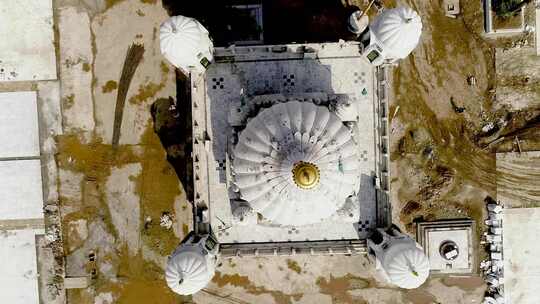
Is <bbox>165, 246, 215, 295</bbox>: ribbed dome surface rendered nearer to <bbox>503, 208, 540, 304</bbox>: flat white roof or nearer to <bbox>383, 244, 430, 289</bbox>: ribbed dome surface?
<bbox>383, 244, 430, 289</bbox>: ribbed dome surface

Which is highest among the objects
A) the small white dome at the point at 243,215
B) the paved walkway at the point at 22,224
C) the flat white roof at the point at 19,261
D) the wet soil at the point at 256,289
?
the small white dome at the point at 243,215

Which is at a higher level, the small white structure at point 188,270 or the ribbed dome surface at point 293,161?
the ribbed dome surface at point 293,161

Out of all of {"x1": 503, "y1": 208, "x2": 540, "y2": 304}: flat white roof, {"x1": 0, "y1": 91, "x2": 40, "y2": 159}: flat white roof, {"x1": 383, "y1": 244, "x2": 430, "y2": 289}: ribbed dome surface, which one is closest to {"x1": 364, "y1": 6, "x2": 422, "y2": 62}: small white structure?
{"x1": 383, "y1": 244, "x2": 430, "y2": 289}: ribbed dome surface

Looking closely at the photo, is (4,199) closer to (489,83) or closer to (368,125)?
(368,125)

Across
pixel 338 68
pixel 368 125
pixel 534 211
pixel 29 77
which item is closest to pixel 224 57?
pixel 338 68

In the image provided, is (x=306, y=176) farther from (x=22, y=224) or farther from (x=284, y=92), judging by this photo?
(x=22, y=224)

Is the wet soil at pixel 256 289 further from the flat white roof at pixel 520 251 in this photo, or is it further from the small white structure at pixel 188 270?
the flat white roof at pixel 520 251

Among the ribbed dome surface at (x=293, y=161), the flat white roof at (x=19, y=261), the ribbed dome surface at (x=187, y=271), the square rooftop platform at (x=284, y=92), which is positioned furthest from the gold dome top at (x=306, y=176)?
the flat white roof at (x=19, y=261)
